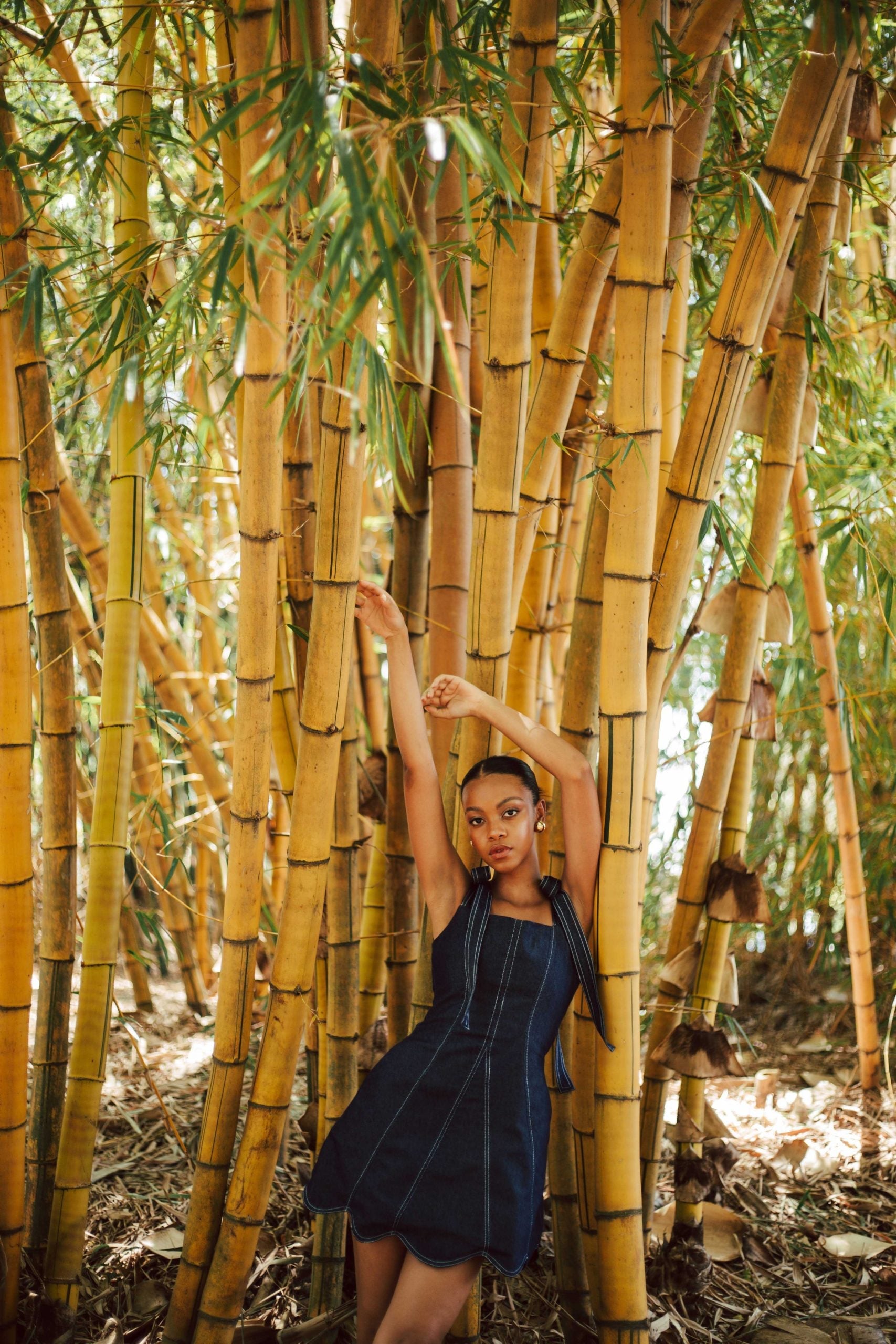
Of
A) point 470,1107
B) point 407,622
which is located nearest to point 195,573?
point 407,622

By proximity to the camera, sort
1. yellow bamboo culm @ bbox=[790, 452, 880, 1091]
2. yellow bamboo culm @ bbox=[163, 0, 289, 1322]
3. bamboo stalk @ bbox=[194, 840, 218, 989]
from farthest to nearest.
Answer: bamboo stalk @ bbox=[194, 840, 218, 989] < yellow bamboo culm @ bbox=[790, 452, 880, 1091] < yellow bamboo culm @ bbox=[163, 0, 289, 1322]

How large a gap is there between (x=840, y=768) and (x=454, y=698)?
1.32 metres

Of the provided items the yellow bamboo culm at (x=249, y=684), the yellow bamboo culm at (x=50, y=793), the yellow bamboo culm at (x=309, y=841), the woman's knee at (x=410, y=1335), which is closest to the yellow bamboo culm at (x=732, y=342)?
the yellow bamboo culm at (x=309, y=841)

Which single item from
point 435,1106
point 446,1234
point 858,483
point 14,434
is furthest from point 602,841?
point 858,483

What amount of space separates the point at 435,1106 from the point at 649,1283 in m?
0.79

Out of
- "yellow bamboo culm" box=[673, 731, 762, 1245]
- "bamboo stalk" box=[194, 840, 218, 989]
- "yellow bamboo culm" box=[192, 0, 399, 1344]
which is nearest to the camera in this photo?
"yellow bamboo culm" box=[192, 0, 399, 1344]

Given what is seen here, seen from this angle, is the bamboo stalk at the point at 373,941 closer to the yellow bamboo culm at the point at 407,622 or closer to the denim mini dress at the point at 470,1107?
the yellow bamboo culm at the point at 407,622

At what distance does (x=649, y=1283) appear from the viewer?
1.90 meters

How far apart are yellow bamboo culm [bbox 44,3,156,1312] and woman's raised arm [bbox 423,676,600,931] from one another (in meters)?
0.50

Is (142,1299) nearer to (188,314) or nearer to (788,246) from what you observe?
(188,314)

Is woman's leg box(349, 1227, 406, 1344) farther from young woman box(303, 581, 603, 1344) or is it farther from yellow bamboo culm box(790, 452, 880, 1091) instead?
yellow bamboo culm box(790, 452, 880, 1091)

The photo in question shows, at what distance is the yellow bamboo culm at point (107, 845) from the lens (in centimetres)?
159

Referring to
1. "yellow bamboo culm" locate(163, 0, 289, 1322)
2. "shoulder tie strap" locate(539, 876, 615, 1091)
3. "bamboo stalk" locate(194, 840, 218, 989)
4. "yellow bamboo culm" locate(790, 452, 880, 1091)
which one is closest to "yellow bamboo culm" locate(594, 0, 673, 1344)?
"shoulder tie strap" locate(539, 876, 615, 1091)

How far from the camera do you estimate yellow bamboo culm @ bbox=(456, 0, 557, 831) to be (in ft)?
4.55
